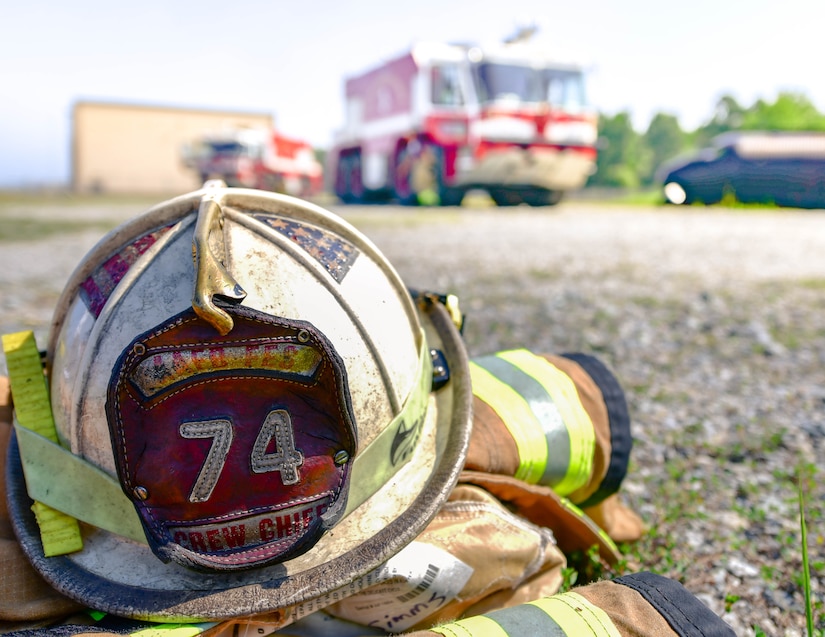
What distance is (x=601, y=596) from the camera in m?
1.59

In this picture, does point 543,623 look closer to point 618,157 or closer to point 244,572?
point 244,572

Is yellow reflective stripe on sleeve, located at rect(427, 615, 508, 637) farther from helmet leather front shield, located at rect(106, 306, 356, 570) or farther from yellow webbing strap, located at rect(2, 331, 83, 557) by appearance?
yellow webbing strap, located at rect(2, 331, 83, 557)

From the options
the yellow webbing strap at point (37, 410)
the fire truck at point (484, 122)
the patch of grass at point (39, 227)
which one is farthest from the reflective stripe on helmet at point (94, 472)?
the fire truck at point (484, 122)

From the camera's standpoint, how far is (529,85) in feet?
51.2

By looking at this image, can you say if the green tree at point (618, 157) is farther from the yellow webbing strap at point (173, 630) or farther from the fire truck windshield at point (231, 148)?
the yellow webbing strap at point (173, 630)

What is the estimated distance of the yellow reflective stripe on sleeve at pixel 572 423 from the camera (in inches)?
87.4

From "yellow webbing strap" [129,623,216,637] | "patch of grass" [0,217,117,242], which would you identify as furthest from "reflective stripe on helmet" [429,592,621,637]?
"patch of grass" [0,217,117,242]

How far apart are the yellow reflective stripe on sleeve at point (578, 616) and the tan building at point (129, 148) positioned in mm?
46368

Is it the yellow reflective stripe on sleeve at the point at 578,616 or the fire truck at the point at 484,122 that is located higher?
the fire truck at the point at 484,122

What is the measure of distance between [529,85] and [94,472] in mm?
15428

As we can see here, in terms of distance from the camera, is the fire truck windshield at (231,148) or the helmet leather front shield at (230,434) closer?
the helmet leather front shield at (230,434)

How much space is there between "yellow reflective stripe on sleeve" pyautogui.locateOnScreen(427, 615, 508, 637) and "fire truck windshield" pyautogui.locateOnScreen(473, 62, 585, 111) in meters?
14.7

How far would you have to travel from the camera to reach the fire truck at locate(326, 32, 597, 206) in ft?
49.1

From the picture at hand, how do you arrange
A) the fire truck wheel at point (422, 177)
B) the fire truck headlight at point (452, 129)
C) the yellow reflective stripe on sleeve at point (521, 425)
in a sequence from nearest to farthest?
the yellow reflective stripe on sleeve at point (521, 425)
the fire truck headlight at point (452, 129)
the fire truck wheel at point (422, 177)
